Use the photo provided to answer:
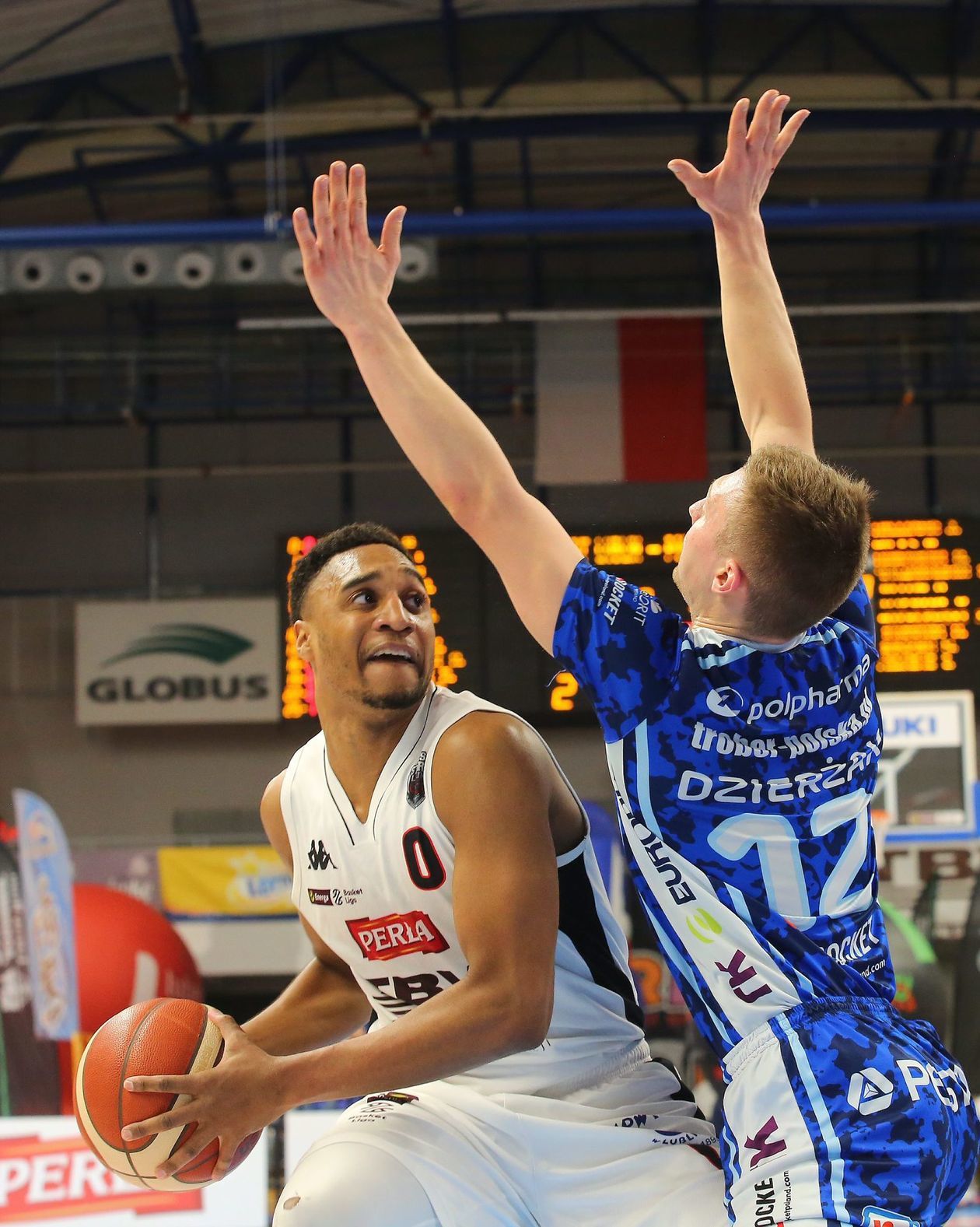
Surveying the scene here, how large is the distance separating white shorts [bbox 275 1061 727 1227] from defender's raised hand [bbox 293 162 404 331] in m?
1.47

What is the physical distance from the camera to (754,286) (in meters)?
2.64

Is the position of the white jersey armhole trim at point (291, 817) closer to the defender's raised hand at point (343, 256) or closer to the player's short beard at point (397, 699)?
the player's short beard at point (397, 699)

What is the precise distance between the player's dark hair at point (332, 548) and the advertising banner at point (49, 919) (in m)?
5.61

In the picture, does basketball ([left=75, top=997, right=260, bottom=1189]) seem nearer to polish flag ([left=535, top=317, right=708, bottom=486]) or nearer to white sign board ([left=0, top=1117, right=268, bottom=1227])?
white sign board ([left=0, top=1117, right=268, bottom=1227])

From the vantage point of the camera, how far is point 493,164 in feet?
39.5

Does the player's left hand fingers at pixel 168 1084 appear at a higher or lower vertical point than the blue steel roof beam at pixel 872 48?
lower

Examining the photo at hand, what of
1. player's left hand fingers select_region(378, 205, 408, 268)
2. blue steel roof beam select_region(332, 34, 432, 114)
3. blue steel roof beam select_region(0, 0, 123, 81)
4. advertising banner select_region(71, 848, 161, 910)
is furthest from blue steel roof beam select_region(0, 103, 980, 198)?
player's left hand fingers select_region(378, 205, 408, 268)

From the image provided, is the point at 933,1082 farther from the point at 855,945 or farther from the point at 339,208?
the point at 339,208

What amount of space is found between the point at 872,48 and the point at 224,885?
26.8 feet

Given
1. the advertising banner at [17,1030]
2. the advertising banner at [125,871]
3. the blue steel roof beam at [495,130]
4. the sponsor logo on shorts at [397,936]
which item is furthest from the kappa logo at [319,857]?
the blue steel roof beam at [495,130]

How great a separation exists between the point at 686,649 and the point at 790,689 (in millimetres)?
172

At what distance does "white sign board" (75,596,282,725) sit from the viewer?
37.1 feet

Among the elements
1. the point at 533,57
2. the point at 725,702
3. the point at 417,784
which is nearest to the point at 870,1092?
the point at 725,702

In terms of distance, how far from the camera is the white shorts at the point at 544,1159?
237 centimetres
